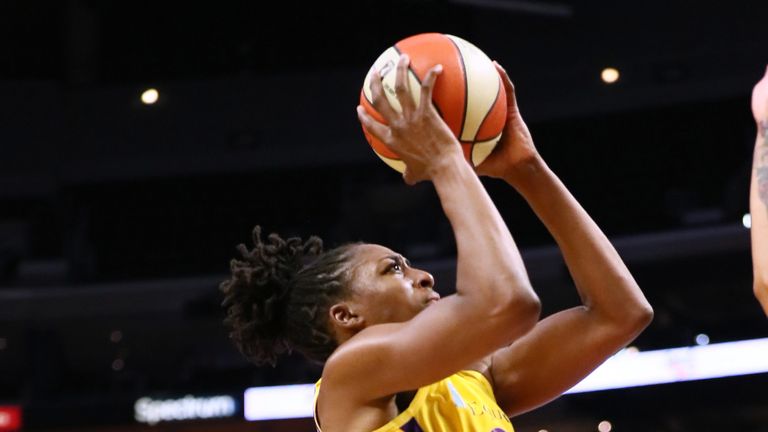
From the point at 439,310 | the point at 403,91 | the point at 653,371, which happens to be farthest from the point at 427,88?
the point at 653,371

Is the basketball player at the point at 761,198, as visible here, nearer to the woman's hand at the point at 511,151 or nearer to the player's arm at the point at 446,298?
the player's arm at the point at 446,298

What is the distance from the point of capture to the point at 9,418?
9430 mm

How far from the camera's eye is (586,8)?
10609 millimetres

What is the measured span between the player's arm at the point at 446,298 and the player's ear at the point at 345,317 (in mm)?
152

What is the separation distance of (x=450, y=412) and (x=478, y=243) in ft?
1.36

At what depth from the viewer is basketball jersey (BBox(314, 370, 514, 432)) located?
7.13 ft

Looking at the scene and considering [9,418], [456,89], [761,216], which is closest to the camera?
[761,216]

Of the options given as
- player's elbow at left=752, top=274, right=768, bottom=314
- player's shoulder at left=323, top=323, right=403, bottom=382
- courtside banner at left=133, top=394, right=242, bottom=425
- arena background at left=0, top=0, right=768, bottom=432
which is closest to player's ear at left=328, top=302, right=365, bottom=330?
player's shoulder at left=323, top=323, right=403, bottom=382

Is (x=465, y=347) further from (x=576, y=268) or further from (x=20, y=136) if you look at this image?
(x=20, y=136)

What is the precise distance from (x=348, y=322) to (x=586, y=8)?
8813mm

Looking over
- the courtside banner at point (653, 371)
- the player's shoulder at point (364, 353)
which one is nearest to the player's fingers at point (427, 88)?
the player's shoulder at point (364, 353)

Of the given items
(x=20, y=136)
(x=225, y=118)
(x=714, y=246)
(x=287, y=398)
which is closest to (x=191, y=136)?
(x=225, y=118)

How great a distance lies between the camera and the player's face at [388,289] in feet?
7.50

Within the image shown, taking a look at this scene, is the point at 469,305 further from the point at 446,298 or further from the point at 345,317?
the point at 345,317
